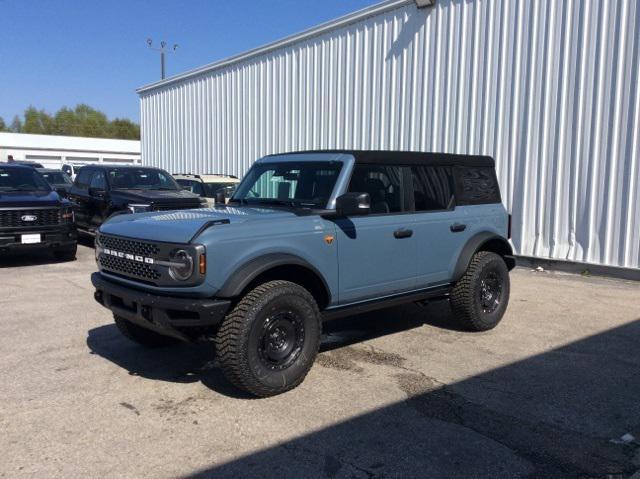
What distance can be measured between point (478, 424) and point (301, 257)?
1.75 m

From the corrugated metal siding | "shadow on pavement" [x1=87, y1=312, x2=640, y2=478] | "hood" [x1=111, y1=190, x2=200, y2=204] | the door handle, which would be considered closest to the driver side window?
"hood" [x1=111, y1=190, x2=200, y2=204]

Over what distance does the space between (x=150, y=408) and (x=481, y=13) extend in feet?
32.4

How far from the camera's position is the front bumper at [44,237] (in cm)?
933

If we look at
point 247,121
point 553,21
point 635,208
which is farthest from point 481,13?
point 247,121

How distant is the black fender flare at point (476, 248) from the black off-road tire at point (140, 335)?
9.76ft

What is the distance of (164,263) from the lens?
4.04 metres

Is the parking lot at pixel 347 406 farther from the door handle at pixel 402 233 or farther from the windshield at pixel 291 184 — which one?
the windshield at pixel 291 184

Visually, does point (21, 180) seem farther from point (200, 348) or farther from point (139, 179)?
point (200, 348)

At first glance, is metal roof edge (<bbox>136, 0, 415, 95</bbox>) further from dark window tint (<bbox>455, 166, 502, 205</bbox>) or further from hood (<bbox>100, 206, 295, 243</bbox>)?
hood (<bbox>100, 206, 295, 243</bbox>)

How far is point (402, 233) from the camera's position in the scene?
5160 mm

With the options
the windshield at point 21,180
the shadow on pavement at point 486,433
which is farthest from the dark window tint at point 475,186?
the windshield at point 21,180

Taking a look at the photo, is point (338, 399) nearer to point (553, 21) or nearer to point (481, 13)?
point (553, 21)

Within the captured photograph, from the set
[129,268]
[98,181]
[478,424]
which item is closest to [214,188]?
[98,181]

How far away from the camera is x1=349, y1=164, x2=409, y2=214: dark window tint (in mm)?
5073
